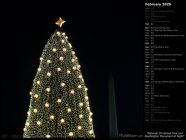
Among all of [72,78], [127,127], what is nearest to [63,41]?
[72,78]

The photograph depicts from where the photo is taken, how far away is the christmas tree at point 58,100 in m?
4.02

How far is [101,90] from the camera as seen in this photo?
5.28 metres

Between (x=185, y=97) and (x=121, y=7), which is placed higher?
(x=121, y=7)

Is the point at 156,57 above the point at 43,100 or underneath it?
above

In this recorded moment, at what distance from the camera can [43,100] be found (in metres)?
4.04

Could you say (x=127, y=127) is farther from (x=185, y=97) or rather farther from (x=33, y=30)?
(x=33, y=30)

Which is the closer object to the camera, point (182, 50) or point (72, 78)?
point (72, 78)

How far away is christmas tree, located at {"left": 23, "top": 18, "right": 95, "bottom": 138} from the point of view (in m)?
4.02

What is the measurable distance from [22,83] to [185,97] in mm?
2031

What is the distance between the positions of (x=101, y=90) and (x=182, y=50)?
112 cm

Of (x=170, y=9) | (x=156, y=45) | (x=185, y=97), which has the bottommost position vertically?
(x=185, y=97)

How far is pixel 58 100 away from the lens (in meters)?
4.03

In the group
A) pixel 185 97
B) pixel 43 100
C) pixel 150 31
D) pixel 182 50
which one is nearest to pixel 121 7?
pixel 150 31

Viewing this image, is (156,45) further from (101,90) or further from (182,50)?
(101,90)
